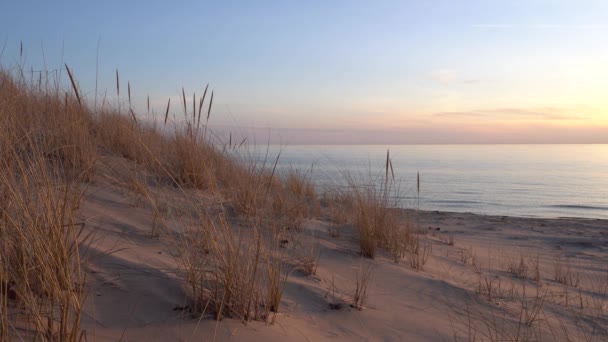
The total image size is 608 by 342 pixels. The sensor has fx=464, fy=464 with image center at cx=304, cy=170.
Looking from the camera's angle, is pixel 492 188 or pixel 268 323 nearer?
pixel 268 323

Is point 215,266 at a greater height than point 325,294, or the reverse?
point 215,266

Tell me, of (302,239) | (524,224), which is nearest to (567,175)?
(524,224)

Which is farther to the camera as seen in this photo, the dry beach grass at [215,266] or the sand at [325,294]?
the sand at [325,294]

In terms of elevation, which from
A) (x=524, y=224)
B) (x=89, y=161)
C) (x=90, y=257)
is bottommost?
(x=524, y=224)

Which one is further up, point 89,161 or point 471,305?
point 89,161

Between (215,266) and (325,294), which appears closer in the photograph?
(215,266)

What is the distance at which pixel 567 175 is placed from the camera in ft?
78.6

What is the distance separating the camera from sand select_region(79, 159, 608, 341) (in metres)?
2.00

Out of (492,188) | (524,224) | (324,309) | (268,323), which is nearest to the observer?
(268,323)

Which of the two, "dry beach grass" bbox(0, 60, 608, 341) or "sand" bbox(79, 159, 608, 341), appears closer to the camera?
"dry beach grass" bbox(0, 60, 608, 341)

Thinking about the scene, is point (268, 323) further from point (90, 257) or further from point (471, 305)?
point (471, 305)

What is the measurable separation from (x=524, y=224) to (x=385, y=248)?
6.44m

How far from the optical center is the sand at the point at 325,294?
6.56 ft

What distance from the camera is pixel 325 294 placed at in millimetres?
2703
